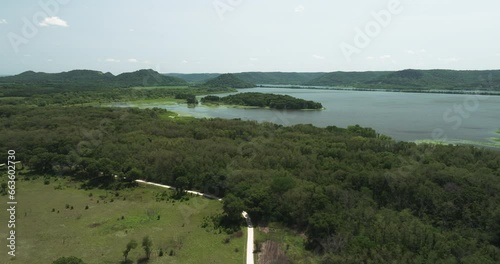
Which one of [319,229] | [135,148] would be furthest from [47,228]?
[319,229]

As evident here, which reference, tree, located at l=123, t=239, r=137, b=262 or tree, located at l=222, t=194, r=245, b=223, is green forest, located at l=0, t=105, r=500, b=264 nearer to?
tree, located at l=222, t=194, r=245, b=223

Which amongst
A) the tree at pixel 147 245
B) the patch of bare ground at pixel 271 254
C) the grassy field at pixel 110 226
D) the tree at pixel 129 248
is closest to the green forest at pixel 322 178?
the patch of bare ground at pixel 271 254

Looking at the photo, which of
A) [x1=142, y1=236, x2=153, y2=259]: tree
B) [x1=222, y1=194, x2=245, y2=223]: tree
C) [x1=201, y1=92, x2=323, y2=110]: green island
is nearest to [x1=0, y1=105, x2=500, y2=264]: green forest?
[x1=222, y1=194, x2=245, y2=223]: tree

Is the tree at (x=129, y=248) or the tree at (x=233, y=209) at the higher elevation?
the tree at (x=233, y=209)

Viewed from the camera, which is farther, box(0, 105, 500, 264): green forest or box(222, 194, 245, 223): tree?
box(222, 194, 245, 223): tree

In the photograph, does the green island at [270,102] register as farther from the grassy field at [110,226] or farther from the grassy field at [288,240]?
→ the grassy field at [288,240]

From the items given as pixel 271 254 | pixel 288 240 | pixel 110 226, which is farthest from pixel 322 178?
pixel 110 226
